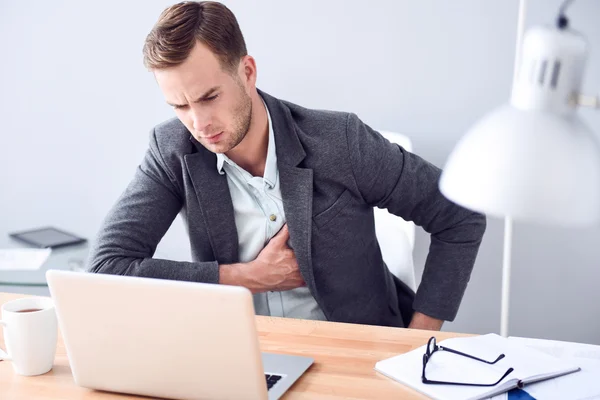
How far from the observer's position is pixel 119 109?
104 inches

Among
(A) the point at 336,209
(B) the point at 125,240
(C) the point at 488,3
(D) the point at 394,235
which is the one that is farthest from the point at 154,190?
(C) the point at 488,3

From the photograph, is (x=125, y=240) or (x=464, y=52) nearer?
(x=125, y=240)

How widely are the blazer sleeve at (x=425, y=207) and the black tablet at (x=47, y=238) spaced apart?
1132 mm

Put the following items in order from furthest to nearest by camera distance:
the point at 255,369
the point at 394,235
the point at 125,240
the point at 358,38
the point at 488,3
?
the point at 358,38 < the point at 488,3 < the point at 394,235 < the point at 125,240 < the point at 255,369

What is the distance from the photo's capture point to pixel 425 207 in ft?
5.74

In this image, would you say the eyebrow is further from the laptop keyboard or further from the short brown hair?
the laptop keyboard

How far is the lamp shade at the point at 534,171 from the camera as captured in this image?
71 cm

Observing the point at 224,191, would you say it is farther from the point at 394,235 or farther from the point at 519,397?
the point at 519,397

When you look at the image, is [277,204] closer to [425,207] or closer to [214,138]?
[214,138]

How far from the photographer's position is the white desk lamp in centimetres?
71

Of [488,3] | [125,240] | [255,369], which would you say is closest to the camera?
[255,369]

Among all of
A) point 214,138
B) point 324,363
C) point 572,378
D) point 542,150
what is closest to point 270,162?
point 214,138

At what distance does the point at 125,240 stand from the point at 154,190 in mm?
138

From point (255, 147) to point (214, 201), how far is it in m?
0.17
